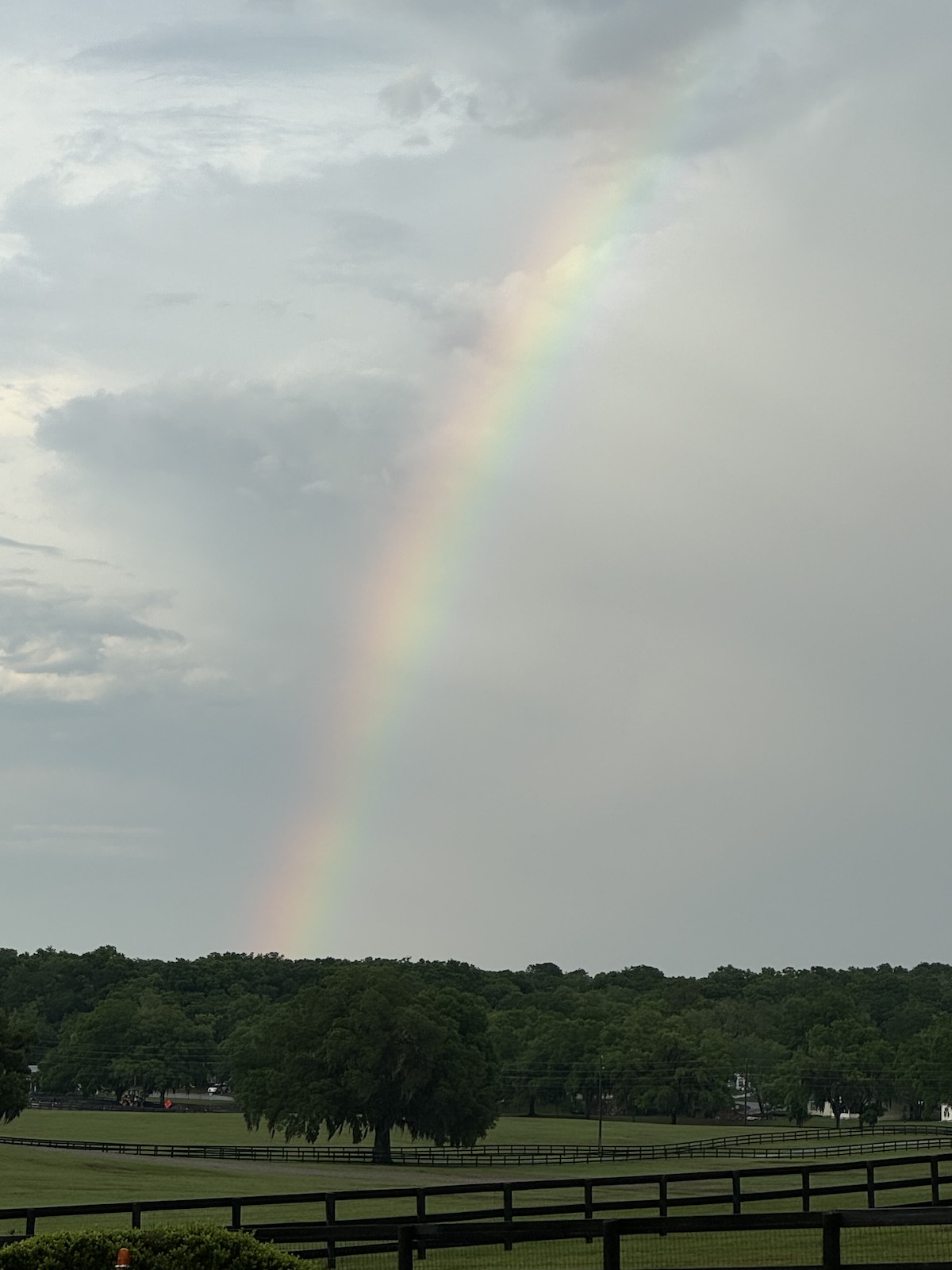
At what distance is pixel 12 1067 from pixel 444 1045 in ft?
78.8

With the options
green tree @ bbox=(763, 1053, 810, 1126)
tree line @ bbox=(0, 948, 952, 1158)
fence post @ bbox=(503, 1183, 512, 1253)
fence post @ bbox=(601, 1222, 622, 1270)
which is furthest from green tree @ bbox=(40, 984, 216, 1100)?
fence post @ bbox=(601, 1222, 622, 1270)

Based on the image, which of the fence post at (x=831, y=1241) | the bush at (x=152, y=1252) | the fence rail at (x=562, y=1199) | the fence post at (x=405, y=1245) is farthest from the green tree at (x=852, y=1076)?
the bush at (x=152, y=1252)

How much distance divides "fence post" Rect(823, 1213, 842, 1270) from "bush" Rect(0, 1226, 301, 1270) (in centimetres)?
458

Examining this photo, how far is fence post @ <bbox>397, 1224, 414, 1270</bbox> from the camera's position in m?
16.2

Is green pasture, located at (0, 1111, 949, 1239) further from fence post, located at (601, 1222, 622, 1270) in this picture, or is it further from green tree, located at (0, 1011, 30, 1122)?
fence post, located at (601, 1222, 622, 1270)

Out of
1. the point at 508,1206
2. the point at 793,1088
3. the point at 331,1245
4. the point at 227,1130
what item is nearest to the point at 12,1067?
the point at 227,1130

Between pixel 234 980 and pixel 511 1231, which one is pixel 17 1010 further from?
pixel 511 1231

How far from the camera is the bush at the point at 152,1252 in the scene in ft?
40.5

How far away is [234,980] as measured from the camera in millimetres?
194750

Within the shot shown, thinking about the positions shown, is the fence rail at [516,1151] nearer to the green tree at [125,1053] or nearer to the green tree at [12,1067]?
the green tree at [12,1067]

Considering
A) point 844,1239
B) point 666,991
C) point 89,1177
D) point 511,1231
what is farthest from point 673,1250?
point 666,991

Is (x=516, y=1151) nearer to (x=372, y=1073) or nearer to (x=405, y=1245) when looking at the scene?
(x=372, y=1073)

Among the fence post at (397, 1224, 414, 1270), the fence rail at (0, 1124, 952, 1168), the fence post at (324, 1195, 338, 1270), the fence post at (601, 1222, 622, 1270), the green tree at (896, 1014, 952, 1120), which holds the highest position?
the fence post at (601, 1222, 622, 1270)

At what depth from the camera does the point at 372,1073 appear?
→ 87375 mm
